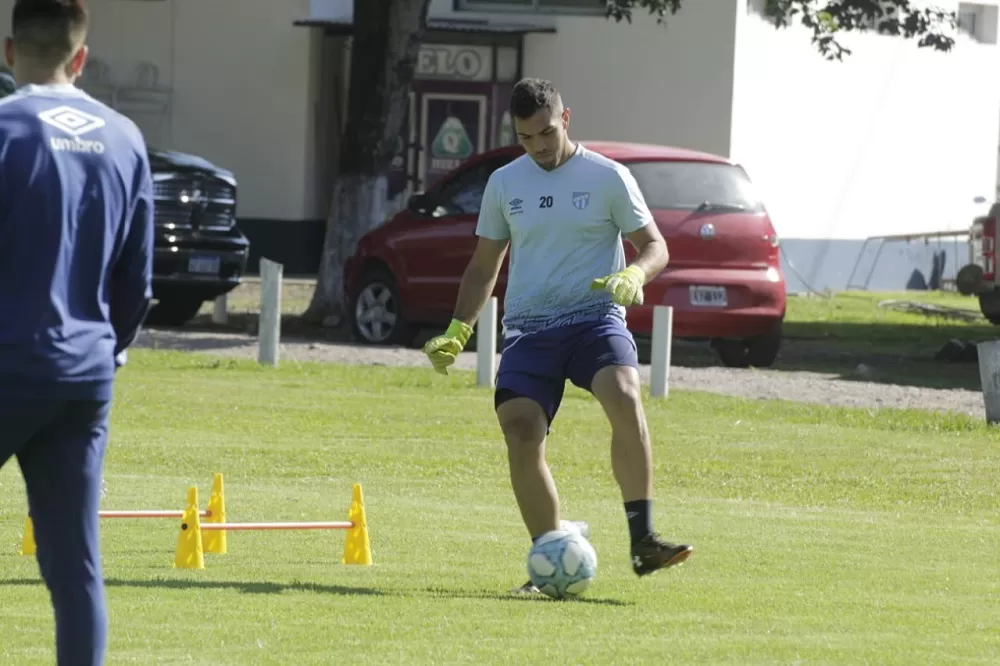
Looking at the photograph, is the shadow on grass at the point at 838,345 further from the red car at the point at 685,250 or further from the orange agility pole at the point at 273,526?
the orange agility pole at the point at 273,526

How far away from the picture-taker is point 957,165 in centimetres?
3369

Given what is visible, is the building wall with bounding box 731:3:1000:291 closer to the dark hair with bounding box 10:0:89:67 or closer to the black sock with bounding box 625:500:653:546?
the black sock with bounding box 625:500:653:546

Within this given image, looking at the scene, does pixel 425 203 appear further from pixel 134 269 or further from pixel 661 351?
pixel 134 269

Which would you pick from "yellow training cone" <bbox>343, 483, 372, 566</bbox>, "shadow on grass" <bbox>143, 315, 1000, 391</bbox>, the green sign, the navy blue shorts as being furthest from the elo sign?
the navy blue shorts

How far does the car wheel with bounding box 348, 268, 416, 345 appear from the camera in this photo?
20.1 metres

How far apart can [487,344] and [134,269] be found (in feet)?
38.0

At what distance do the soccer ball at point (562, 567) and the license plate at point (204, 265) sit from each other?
44.7 ft

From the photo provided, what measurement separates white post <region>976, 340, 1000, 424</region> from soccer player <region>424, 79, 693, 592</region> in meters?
6.79

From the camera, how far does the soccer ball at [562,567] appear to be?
24.7 ft

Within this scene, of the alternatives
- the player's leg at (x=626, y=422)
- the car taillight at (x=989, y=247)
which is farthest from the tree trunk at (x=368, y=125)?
the player's leg at (x=626, y=422)

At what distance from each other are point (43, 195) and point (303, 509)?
5.52 m

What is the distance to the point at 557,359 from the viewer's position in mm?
7898

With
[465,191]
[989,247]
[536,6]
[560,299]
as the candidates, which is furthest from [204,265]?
[560,299]

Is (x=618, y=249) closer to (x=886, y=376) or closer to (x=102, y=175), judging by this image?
(x=102, y=175)
